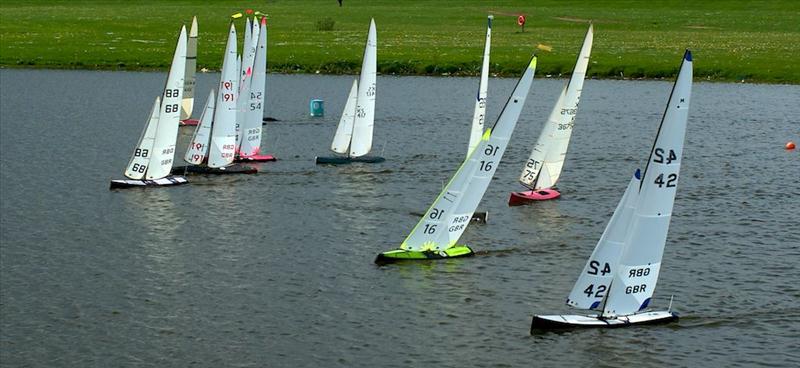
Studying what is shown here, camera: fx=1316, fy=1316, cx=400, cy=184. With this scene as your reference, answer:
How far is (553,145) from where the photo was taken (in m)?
64.7

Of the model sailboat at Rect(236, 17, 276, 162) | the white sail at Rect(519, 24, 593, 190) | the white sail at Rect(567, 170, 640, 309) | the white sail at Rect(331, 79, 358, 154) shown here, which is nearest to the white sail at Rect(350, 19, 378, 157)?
the white sail at Rect(331, 79, 358, 154)

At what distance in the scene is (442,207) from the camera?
50.6 metres

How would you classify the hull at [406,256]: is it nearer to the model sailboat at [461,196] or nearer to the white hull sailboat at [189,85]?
the model sailboat at [461,196]

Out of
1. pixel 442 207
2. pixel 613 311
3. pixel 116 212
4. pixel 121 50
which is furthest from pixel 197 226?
pixel 121 50

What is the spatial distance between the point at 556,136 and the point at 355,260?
52.9 feet

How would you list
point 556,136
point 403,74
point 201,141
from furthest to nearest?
point 403,74 < point 201,141 < point 556,136

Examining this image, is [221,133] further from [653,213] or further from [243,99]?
[653,213]

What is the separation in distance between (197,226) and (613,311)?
22.9m

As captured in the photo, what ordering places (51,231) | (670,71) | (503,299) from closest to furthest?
(503,299) → (51,231) → (670,71)

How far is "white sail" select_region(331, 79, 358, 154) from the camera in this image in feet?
249

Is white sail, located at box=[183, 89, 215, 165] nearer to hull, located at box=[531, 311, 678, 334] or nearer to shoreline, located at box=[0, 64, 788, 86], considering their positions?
hull, located at box=[531, 311, 678, 334]

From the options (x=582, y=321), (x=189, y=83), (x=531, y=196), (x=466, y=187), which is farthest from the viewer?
(x=189, y=83)

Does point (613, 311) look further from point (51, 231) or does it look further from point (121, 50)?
point (121, 50)

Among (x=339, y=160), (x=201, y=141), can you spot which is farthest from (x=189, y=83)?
(x=339, y=160)
